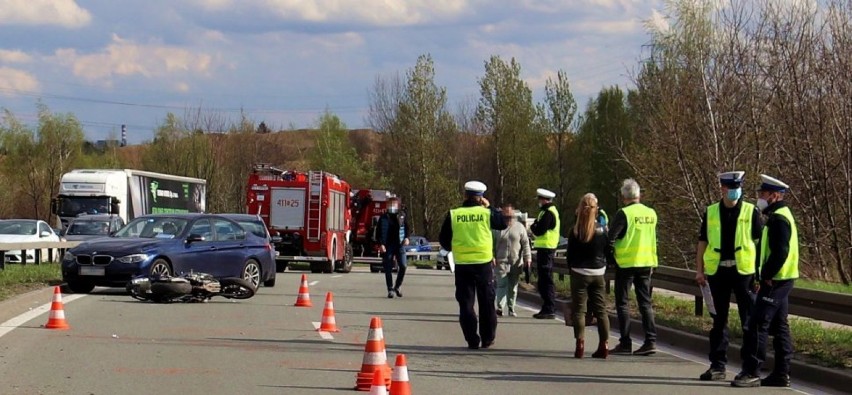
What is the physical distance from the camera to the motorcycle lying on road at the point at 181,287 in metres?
18.3

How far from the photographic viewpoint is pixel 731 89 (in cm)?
2762

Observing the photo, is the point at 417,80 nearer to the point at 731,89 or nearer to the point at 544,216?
the point at 731,89

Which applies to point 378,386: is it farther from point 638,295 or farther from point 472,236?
point 638,295

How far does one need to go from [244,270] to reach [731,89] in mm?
13044

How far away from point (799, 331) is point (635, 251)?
2.42 m

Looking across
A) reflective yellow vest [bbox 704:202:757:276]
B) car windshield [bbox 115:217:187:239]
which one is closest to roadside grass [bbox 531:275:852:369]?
reflective yellow vest [bbox 704:202:757:276]

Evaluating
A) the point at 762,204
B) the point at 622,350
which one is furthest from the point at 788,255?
the point at 622,350

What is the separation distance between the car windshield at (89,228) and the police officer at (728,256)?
2616cm

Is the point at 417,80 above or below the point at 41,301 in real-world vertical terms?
above

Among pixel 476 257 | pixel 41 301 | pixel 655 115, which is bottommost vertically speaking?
pixel 41 301

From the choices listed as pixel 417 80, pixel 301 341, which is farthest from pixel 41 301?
pixel 417 80

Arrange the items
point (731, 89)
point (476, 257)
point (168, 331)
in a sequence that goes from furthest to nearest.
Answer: point (731, 89)
point (168, 331)
point (476, 257)

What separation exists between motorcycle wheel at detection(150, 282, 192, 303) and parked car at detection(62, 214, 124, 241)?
51.7ft

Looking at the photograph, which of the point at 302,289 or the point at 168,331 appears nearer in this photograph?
the point at 168,331
